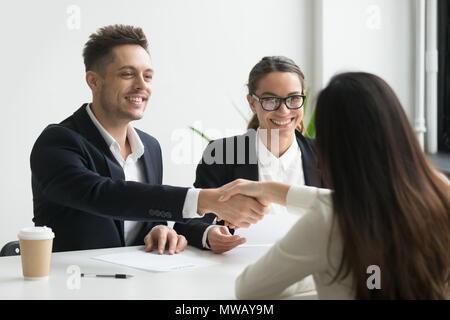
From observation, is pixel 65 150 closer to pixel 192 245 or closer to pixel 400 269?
pixel 192 245

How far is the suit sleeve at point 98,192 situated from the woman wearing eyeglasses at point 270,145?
65cm

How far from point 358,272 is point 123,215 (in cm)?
93

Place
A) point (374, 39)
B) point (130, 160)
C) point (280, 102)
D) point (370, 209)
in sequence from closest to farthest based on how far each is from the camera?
point (370, 209), point (130, 160), point (280, 102), point (374, 39)

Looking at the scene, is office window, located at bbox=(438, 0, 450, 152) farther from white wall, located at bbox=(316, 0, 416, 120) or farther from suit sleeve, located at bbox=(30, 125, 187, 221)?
suit sleeve, located at bbox=(30, 125, 187, 221)

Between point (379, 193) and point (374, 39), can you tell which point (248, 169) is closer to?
point (379, 193)

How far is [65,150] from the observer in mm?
2006

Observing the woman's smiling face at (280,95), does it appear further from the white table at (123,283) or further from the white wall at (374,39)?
the white wall at (374,39)

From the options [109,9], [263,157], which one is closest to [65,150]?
[263,157]

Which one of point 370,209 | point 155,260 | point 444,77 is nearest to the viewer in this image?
point 370,209

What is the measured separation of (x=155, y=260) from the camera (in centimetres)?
177

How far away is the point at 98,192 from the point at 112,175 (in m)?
0.26

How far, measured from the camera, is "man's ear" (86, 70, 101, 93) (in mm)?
2305

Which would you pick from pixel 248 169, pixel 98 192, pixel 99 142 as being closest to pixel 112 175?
pixel 99 142

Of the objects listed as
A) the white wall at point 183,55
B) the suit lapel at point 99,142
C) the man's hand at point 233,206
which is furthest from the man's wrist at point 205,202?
the white wall at point 183,55
